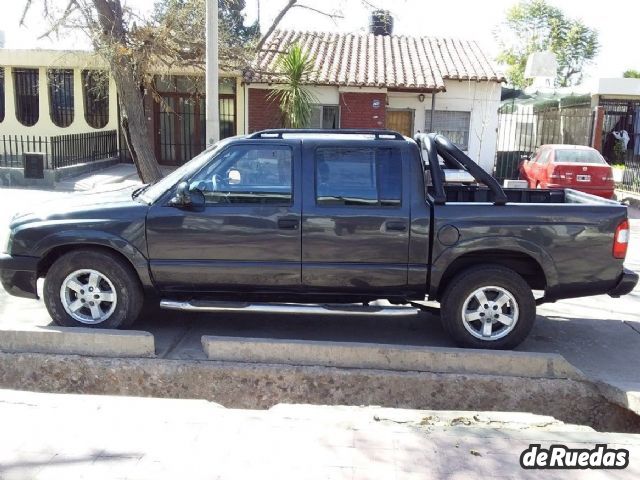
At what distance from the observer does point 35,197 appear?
13.9m

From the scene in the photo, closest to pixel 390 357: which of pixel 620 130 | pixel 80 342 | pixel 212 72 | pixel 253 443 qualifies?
pixel 253 443

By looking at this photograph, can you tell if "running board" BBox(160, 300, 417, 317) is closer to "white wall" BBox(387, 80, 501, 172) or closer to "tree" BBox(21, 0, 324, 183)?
"tree" BBox(21, 0, 324, 183)

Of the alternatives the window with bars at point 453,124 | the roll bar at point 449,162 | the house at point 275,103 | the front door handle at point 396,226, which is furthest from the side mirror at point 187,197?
the window with bars at point 453,124

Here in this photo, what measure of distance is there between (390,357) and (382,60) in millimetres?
16173

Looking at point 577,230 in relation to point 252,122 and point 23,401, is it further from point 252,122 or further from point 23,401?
point 252,122

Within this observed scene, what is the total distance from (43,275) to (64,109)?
17.2 metres

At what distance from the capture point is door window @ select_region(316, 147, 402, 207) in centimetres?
520

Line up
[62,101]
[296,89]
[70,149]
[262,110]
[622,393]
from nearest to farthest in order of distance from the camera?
[622,393], [296,89], [70,149], [262,110], [62,101]

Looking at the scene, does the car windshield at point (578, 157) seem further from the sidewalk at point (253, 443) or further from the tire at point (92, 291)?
the tire at point (92, 291)

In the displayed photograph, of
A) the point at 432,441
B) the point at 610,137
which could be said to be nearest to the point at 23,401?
the point at 432,441

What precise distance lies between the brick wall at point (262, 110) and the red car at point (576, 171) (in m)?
7.86

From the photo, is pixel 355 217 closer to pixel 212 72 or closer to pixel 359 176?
pixel 359 176

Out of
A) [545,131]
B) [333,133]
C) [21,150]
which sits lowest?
[21,150]

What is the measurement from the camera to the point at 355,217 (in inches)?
203
